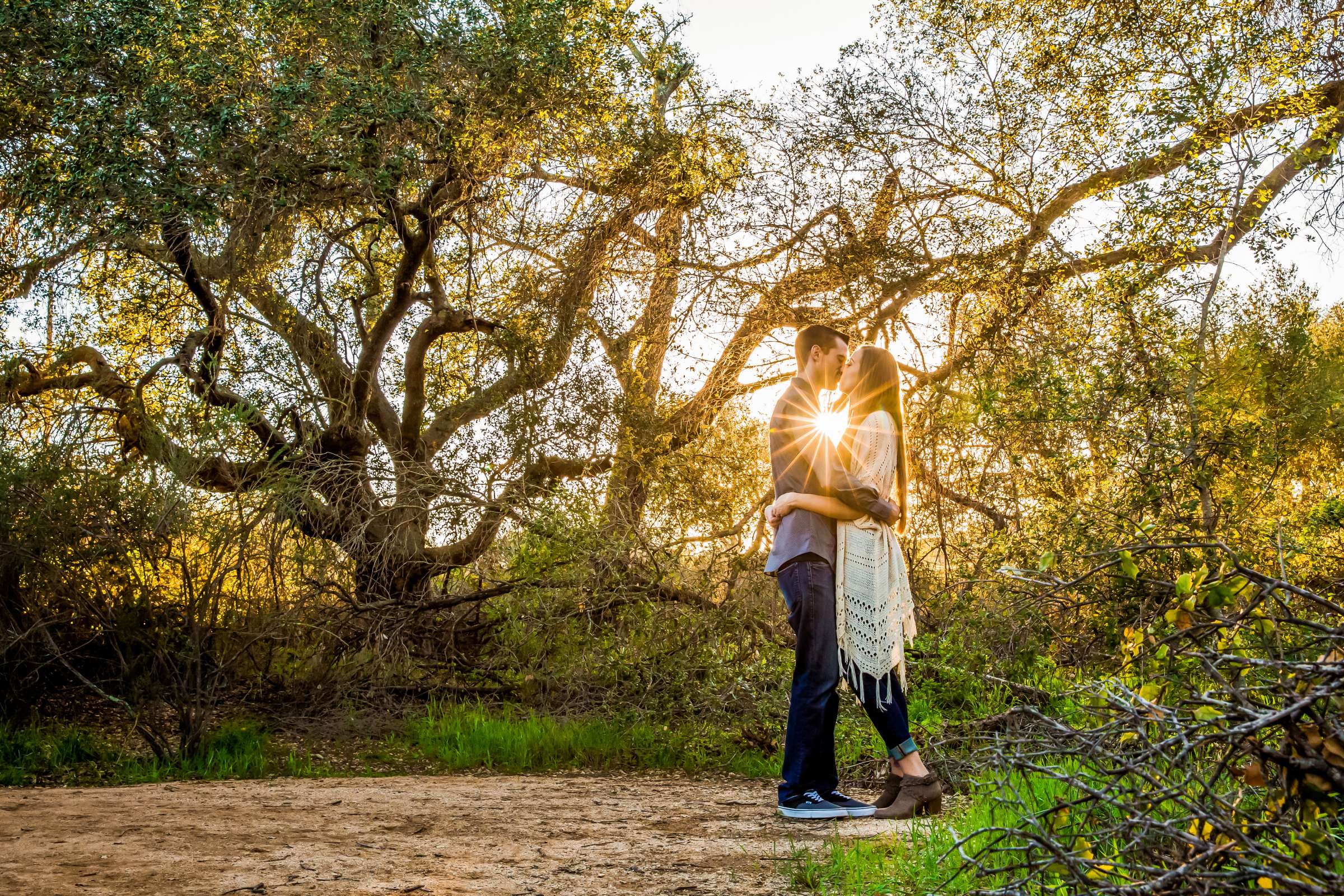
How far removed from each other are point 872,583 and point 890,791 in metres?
0.92

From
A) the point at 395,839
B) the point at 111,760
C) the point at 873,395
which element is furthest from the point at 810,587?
the point at 111,760

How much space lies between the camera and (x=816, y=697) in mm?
→ 4387

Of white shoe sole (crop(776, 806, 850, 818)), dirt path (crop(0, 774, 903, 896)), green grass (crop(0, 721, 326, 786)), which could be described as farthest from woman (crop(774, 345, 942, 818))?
green grass (crop(0, 721, 326, 786))

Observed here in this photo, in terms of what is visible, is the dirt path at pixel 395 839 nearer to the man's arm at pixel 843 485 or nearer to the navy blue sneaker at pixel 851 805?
the navy blue sneaker at pixel 851 805

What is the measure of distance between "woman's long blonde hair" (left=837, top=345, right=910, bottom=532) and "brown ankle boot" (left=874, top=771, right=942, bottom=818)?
45.9 inches

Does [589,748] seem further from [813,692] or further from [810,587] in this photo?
[810,587]

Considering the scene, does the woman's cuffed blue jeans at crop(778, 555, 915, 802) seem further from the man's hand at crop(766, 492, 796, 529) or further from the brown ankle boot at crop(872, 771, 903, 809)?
the man's hand at crop(766, 492, 796, 529)

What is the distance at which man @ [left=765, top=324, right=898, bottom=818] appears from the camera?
14.4ft

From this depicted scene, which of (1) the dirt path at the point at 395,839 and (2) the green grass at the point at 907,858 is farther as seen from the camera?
(1) the dirt path at the point at 395,839

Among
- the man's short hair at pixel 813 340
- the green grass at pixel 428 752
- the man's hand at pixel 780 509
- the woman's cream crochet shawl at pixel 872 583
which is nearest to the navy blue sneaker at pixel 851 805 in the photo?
the woman's cream crochet shawl at pixel 872 583

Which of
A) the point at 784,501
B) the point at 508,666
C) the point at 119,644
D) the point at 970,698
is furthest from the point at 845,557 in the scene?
the point at 119,644

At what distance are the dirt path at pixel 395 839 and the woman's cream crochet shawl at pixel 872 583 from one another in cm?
70

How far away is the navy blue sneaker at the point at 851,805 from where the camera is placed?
438 cm

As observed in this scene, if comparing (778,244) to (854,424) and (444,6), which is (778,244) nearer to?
(444,6)
